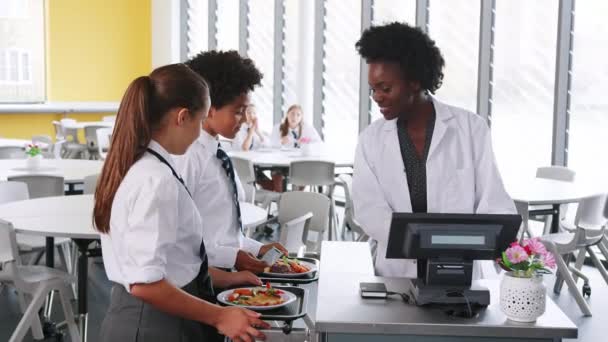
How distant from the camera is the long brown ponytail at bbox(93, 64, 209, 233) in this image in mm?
1921

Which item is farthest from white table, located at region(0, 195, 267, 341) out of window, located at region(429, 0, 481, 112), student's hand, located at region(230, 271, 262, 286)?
window, located at region(429, 0, 481, 112)

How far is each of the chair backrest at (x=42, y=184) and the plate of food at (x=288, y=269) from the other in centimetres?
308

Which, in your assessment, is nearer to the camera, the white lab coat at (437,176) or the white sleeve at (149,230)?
the white sleeve at (149,230)

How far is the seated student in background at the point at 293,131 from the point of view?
348 inches

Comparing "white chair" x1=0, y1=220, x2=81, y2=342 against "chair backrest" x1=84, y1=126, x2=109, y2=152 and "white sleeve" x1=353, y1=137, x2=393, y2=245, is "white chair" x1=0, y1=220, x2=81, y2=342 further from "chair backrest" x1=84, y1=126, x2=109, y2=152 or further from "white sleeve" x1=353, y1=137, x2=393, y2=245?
"chair backrest" x1=84, y1=126, x2=109, y2=152

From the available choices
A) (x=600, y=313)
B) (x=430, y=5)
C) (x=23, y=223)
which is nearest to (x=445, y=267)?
(x=23, y=223)

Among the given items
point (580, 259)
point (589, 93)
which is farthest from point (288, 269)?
point (589, 93)

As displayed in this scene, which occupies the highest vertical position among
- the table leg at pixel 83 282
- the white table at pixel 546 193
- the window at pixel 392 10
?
the window at pixel 392 10

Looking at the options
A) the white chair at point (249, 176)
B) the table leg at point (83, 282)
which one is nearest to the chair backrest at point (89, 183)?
the table leg at point (83, 282)

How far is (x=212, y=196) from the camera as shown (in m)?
2.43

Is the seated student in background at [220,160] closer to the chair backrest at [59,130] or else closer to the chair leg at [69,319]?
the chair leg at [69,319]

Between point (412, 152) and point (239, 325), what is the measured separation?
42.0 inches

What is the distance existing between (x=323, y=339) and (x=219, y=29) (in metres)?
10.8

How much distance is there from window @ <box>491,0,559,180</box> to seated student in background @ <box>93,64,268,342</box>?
5705 millimetres
